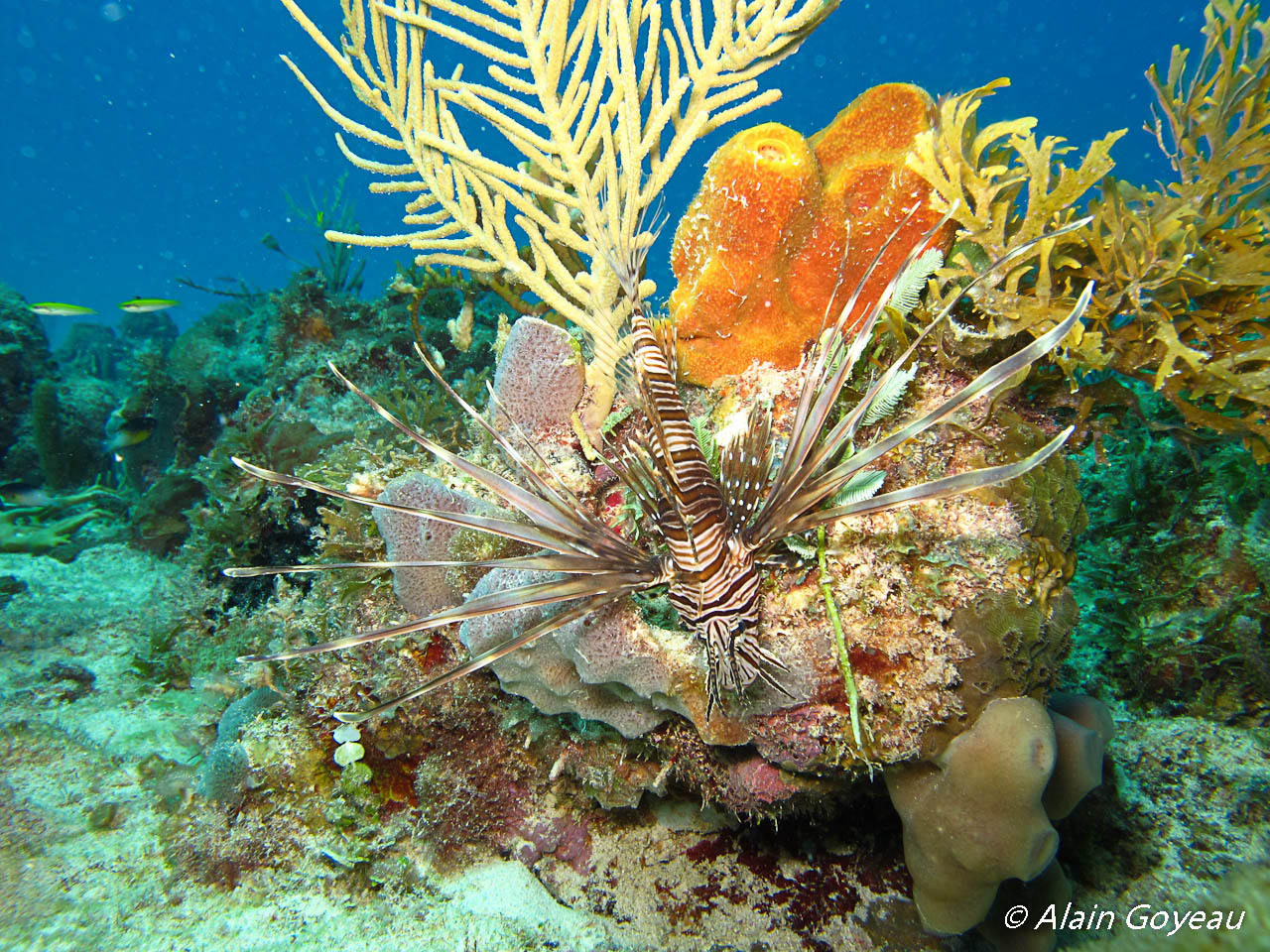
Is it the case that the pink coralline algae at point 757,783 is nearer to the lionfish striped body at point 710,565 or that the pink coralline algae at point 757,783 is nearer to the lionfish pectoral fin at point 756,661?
the lionfish striped body at point 710,565

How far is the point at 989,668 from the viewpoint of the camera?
223 cm

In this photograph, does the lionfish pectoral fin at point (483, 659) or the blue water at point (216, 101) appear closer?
the lionfish pectoral fin at point (483, 659)

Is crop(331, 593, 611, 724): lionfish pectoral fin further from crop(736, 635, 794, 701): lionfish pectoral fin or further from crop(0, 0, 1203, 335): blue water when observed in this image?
crop(0, 0, 1203, 335): blue water

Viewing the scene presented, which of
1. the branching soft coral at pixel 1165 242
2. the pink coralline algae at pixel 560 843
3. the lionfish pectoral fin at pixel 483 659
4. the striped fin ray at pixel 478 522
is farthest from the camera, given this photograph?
the pink coralline algae at pixel 560 843

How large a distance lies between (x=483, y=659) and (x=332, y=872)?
2.10m

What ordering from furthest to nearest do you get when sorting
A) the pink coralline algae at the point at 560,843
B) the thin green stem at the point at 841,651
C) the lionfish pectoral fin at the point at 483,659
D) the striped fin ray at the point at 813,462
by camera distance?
the pink coralline algae at the point at 560,843 < the thin green stem at the point at 841,651 < the striped fin ray at the point at 813,462 < the lionfish pectoral fin at the point at 483,659

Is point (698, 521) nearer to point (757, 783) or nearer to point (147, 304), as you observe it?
point (757, 783)

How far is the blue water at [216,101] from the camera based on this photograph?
66.0 meters

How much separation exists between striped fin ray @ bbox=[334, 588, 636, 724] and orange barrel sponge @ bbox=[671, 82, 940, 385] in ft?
5.58

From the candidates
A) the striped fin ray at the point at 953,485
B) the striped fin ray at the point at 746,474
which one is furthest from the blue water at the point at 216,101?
the striped fin ray at the point at 953,485

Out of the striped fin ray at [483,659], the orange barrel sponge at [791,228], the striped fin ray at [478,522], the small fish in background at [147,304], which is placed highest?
the orange barrel sponge at [791,228]

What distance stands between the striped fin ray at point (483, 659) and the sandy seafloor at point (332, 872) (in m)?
1.65

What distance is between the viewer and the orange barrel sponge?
3012mm

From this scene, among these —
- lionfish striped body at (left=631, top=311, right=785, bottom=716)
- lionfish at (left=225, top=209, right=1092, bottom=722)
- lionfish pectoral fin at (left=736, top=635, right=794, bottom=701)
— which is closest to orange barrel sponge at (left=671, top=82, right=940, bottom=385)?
lionfish at (left=225, top=209, right=1092, bottom=722)
